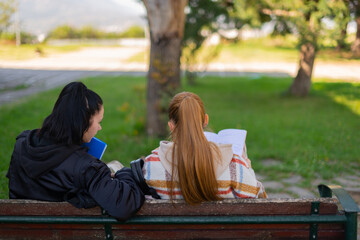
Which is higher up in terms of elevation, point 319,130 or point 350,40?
point 350,40

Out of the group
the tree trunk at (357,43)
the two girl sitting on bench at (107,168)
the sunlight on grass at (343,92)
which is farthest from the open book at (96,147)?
the tree trunk at (357,43)

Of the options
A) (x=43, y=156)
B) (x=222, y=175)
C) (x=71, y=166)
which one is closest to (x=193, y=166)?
(x=222, y=175)

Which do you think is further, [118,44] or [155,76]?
[118,44]

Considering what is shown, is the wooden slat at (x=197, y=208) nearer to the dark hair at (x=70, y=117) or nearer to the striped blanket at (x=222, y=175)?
the striped blanket at (x=222, y=175)

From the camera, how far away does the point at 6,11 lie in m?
9.17

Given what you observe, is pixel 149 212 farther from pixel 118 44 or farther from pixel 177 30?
pixel 118 44

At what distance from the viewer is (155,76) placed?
5562 mm

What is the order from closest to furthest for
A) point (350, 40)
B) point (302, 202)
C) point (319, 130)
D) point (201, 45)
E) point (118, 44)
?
1. point (302, 202)
2. point (319, 130)
3. point (350, 40)
4. point (201, 45)
5. point (118, 44)

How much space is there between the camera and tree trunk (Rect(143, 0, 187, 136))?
17.2 ft

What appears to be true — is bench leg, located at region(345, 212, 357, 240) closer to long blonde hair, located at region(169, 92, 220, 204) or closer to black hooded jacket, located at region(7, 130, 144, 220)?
long blonde hair, located at region(169, 92, 220, 204)

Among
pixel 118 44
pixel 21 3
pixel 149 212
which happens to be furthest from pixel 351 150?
pixel 118 44

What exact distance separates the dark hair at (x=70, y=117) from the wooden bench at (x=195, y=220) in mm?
338

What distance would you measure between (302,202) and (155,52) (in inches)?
164

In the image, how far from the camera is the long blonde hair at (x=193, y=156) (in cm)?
178
